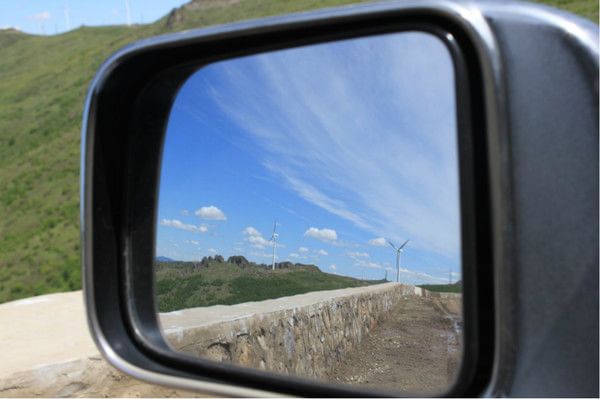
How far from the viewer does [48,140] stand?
55656mm

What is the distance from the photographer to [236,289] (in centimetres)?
179

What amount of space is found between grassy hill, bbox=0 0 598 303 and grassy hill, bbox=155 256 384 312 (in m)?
27.6

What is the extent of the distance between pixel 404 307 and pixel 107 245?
0.70 metres

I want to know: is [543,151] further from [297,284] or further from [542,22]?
[297,284]

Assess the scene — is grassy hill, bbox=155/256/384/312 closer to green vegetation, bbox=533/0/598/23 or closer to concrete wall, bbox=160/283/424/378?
concrete wall, bbox=160/283/424/378

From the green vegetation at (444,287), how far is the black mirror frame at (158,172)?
0.11 feet

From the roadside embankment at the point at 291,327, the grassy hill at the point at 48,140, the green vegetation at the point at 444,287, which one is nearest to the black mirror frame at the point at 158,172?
the green vegetation at the point at 444,287

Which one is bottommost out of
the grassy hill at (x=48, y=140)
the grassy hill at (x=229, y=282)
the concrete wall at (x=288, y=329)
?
the concrete wall at (x=288, y=329)

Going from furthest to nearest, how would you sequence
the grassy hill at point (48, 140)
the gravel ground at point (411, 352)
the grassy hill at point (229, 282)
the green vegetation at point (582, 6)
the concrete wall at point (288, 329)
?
the green vegetation at point (582, 6) → the grassy hill at point (48, 140) → the concrete wall at point (288, 329) → the grassy hill at point (229, 282) → the gravel ground at point (411, 352)

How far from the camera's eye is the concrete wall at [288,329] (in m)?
1.71

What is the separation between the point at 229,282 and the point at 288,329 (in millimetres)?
352

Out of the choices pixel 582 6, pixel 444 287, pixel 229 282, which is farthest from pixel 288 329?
pixel 582 6

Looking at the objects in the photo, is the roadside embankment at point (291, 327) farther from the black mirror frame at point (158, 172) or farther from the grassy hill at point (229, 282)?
the black mirror frame at point (158, 172)

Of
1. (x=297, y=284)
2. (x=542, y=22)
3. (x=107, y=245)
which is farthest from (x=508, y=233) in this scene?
(x=107, y=245)
